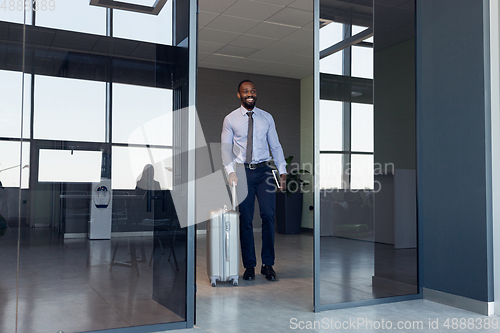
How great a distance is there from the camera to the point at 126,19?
7.77 feet

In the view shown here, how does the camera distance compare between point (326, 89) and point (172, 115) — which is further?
point (326, 89)

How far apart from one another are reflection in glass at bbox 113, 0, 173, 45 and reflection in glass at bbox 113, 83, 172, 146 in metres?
0.27

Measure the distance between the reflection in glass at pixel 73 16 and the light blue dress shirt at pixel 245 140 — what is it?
178 cm

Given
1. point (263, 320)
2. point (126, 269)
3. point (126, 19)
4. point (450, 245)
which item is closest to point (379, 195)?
point (450, 245)

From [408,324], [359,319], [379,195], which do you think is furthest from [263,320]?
[379,195]

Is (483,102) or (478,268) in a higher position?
(483,102)

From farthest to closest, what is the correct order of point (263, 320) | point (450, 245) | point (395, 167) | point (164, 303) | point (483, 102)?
point (395, 167), point (450, 245), point (483, 102), point (263, 320), point (164, 303)

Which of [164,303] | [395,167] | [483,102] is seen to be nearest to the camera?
[164,303]

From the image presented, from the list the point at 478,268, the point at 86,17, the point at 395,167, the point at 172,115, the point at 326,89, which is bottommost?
the point at 478,268

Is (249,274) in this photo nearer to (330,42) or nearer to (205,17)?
(330,42)

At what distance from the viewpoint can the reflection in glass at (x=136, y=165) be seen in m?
2.32

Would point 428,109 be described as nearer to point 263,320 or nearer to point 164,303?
point 263,320

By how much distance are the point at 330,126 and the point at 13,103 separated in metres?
1.85

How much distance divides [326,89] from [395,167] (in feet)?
2.56
